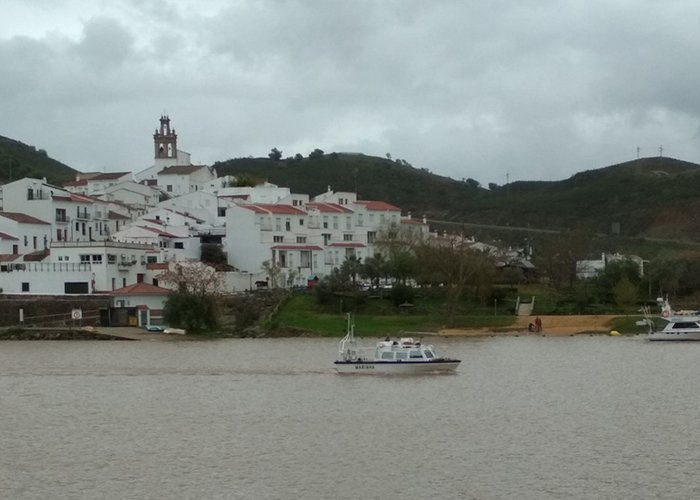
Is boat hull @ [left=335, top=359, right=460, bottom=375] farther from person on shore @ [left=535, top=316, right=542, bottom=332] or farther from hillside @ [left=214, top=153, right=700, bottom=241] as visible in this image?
hillside @ [left=214, top=153, right=700, bottom=241]

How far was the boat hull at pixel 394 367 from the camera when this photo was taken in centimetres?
5941

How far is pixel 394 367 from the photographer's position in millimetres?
59500

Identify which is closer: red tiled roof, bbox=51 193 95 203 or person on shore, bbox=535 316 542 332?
person on shore, bbox=535 316 542 332

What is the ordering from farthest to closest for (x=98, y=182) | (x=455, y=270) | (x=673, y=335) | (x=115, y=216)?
(x=98, y=182) → (x=115, y=216) → (x=455, y=270) → (x=673, y=335)

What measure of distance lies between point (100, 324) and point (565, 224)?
9267 cm

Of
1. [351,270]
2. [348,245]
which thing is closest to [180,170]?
[348,245]

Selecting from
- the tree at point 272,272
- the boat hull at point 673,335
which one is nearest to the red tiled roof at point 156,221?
the tree at point 272,272

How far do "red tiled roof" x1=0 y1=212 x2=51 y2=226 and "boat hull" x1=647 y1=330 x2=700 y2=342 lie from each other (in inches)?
2143

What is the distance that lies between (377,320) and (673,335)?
2033 centimetres

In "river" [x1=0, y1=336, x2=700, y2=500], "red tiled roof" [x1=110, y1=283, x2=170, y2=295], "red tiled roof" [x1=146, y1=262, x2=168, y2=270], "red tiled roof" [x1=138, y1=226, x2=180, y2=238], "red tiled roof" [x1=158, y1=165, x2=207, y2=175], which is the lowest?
"river" [x1=0, y1=336, x2=700, y2=500]

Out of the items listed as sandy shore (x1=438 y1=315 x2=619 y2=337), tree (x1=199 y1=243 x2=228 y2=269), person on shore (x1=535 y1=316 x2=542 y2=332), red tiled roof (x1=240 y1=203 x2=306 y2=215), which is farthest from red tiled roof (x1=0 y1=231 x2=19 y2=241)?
person on shore (x1=535 y1=316 x2=542 y2=332)

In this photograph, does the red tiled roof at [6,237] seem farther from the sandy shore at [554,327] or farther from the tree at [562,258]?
the tree at [562,258]

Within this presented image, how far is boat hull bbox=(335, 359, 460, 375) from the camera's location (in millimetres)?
Answer: 59406

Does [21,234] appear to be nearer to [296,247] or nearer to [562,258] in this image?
[296,247]
